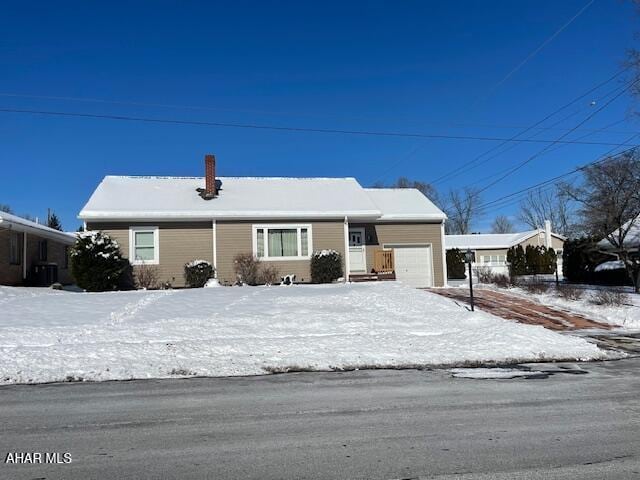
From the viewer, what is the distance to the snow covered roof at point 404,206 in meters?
26.6

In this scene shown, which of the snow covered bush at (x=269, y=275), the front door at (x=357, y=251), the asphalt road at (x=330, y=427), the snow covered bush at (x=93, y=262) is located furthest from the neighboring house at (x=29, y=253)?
the asphalt road at (x=330, y=427)

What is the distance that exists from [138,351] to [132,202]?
1412 cm

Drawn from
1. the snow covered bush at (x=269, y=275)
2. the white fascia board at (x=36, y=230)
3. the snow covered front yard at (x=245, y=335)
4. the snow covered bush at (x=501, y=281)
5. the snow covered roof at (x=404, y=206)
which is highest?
the snow covered roof at (x=404, y=206)

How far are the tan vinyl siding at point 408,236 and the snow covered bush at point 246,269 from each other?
17.9ft

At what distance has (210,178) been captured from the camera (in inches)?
989

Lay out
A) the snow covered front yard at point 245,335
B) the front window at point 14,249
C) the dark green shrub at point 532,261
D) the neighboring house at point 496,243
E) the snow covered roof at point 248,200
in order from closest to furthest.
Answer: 1. the snow covered front yard at point 245,335
2. the snow covered roof at point 248,200
3. the front window at point 14,249
4. the dark green shrub at point 532,261
5. the neighboring house at point 496,243

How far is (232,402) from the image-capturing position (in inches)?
297

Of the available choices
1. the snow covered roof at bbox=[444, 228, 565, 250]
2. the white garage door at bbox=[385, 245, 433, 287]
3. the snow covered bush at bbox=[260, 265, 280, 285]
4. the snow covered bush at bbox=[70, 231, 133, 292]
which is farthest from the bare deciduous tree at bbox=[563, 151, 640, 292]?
the snow covered roof at bbox=[444, 228, 565, 250]

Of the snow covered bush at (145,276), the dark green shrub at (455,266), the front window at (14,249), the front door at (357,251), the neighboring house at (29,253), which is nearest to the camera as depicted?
the snow covered bush at (145,276)

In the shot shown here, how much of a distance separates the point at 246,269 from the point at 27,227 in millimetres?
9922

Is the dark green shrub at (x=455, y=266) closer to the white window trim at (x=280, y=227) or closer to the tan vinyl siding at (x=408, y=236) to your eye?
the tan vinyl siding at (x=408, y=236)

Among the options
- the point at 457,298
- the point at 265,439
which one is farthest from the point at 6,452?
the point at 457,298

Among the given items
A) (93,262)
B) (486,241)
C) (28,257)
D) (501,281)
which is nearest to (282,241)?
(93,262)

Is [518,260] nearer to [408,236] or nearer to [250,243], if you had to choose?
[408,236]
